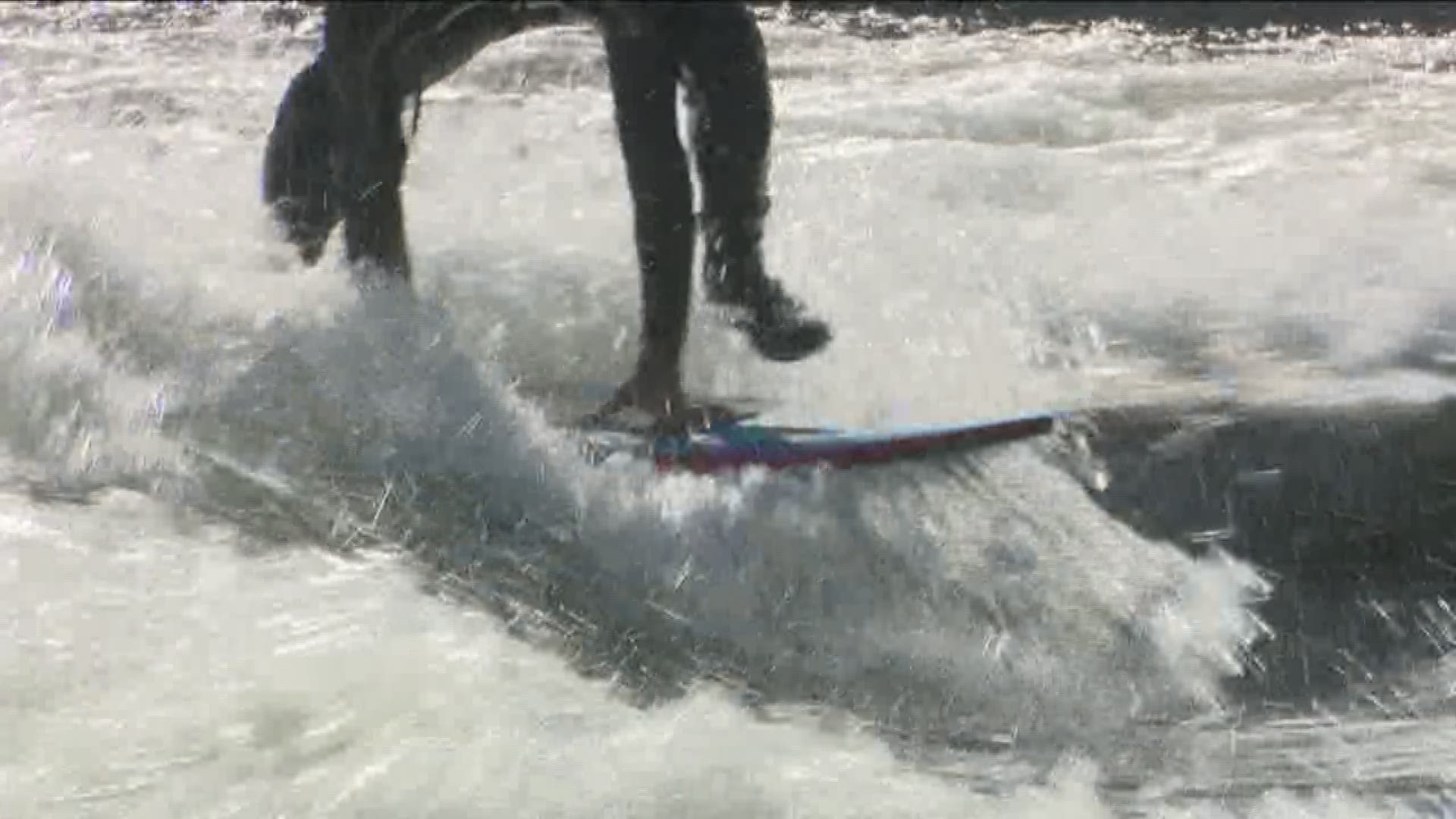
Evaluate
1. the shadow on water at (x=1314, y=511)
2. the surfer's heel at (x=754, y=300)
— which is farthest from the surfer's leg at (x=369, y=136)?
the shadow on water at (x=1314, y=511)

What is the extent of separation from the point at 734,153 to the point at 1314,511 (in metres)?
0.73

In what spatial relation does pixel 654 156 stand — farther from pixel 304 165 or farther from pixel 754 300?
pixel 304 165

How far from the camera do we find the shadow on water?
56.1 inches

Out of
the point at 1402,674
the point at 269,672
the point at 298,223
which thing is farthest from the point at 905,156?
the point at 269,672

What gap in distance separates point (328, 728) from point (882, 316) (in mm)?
1098

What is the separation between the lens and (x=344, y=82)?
165 cm

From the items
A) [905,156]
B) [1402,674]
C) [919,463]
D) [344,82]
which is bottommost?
[1402,674]

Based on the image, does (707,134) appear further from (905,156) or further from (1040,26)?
(1040,26)

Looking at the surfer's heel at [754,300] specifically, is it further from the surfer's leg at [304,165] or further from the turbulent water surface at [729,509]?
the surfer's leg at [304,165]

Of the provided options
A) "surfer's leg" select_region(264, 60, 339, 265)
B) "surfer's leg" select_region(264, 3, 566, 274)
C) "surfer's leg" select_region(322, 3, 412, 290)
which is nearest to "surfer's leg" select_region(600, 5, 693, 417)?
"surfer's leg" select_region(264, 3, 566, 274)

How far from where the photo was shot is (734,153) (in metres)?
1.56

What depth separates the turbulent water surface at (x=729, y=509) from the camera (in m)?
1.11

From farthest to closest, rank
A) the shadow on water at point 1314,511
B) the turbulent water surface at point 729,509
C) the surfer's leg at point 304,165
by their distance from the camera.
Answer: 1. the surfer's leg at point 304,165
2. the shadow on water at point 1314,511
3. the turbulent water surface at point 729,509

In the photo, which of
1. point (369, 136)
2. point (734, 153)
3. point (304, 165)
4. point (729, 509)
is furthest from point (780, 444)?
point (304, 165)
